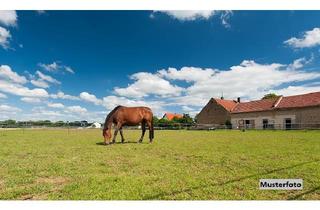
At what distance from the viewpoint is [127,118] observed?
13430mm

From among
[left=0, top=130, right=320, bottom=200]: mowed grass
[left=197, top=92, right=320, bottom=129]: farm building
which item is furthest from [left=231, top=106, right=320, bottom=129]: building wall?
[left=0, top=130, right=320, bottom=200]: mowed grass

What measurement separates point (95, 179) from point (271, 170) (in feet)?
12.3

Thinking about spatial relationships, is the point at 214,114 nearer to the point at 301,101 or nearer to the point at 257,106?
the point at 257,106

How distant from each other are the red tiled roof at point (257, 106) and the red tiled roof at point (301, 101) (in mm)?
1509

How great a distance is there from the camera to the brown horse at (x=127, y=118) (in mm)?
12383

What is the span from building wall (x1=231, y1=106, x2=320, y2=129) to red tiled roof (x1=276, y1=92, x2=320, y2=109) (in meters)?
0.58

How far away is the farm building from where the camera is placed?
33.4 metres

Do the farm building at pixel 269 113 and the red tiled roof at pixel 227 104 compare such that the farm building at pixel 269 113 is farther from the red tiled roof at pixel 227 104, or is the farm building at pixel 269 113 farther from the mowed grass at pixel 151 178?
the mowed grass at pixel 151 178

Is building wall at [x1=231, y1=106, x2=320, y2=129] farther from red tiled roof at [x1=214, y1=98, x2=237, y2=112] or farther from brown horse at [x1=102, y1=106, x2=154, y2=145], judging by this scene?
brown horse at [x1=102, y1=106, x2=154, y2=145]

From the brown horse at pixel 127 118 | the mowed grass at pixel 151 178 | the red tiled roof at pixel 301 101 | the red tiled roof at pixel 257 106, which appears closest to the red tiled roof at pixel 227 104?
the red tiled roof at pixel 257 106

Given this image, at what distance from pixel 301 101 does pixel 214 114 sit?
16.3m

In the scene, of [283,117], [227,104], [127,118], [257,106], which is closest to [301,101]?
[283,117]
